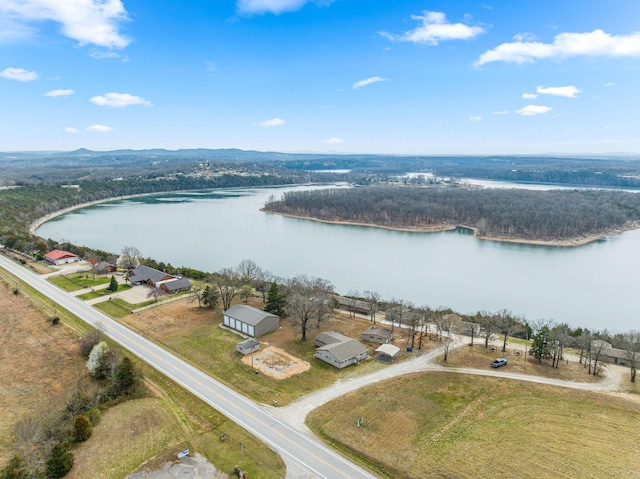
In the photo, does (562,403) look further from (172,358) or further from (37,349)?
(37,349)

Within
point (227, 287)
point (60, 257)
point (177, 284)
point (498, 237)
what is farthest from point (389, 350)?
point (498, 237)

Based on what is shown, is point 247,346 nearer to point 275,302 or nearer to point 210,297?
point 275,302

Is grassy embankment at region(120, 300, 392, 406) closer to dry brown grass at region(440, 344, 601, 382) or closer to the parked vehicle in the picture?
dry brown grass at region(440, 344, 601, 382)

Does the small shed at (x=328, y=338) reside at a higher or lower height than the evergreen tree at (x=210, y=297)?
lower

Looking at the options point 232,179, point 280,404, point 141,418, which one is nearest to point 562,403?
point 280,404

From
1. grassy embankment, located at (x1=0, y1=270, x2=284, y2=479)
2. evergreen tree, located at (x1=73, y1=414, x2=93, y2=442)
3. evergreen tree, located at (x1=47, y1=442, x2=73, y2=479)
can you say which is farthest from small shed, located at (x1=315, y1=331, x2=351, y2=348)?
evergreen tree, located at (x1=47, y1=442, x2=73, y2=479)

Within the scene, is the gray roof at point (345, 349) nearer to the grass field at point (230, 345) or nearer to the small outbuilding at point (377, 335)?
the grass field at point (230, 345)

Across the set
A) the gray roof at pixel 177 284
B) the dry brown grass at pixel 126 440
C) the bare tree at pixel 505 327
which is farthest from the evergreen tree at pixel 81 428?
the bare tree at pixel 505 327
